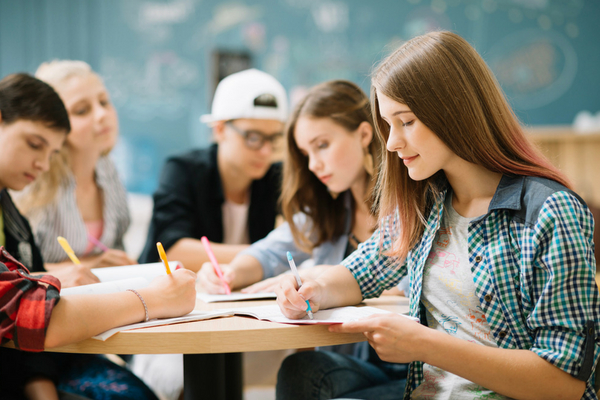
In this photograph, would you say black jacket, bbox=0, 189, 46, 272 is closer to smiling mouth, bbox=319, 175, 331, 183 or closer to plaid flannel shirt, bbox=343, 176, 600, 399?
smiling mouth, bbox=319, 175, 331, 183

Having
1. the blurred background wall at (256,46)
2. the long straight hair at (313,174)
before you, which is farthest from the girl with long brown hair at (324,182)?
the blurred background wall at (256,46)

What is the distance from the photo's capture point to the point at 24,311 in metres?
0.82

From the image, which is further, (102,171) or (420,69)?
(102,171)

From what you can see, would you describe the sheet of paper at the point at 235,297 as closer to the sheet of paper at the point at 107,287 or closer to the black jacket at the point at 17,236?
the sheet of paper at the point at 107,287

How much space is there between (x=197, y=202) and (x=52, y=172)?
59cm

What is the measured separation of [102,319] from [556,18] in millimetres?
Result: 3830

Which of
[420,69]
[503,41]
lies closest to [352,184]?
[420,69]

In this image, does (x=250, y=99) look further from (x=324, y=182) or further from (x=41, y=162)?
(x=41, y=162)

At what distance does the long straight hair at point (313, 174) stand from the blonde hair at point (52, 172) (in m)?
0.90

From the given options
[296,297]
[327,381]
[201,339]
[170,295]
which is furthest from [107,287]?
[327,381]

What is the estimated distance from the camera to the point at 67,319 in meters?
0.83

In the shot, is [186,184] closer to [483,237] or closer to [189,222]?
[189,222]

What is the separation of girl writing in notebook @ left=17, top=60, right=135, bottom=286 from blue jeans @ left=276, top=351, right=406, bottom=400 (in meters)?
0.79

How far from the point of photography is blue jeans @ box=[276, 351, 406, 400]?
113 cm
